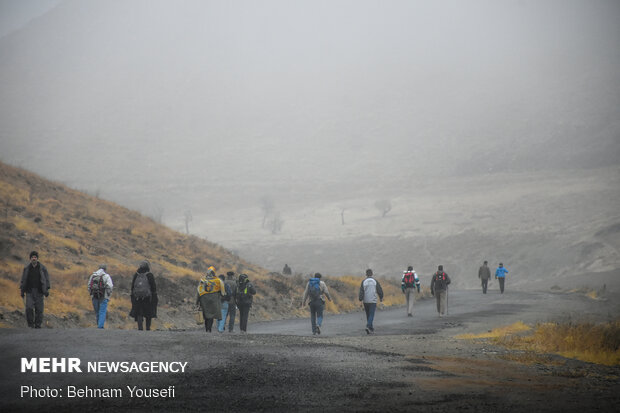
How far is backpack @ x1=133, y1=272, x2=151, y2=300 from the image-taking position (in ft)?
57.2

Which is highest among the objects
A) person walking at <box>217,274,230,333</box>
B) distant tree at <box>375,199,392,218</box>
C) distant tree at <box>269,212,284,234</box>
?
distant tree at <box>375,199,392,218</box>

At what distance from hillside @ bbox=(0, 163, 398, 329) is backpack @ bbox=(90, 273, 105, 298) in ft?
10.3

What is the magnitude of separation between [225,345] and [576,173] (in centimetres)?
11410

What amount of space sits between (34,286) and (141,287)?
7.93ft

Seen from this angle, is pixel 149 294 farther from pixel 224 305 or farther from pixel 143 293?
pixel 224 305

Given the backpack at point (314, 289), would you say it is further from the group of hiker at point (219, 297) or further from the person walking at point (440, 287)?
the person walking at point (440, 287)

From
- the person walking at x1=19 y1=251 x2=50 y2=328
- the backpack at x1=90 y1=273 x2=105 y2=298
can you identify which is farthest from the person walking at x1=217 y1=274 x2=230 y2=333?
the person walking at x1=19 y1=251 x2=50 y2=328

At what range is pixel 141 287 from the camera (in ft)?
57.2

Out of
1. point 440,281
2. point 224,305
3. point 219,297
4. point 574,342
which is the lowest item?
point 574,342

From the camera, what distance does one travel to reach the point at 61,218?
35281 mm

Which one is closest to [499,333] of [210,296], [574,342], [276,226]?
[574,342]

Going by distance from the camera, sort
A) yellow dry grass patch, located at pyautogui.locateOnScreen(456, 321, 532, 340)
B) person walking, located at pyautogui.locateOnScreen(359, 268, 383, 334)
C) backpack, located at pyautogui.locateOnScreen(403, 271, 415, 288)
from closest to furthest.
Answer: yellow dry grass patch, located at pyautogui.locateOnScreen(456, 321, 532, 340) < person walking, located at pyautogui.locateOnScreen(359, 268, 383, 334) < backpack, located at pyautogui.locateOnScreen(403, 271, 415, 288)

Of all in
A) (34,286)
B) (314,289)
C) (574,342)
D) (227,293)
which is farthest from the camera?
(314,289)

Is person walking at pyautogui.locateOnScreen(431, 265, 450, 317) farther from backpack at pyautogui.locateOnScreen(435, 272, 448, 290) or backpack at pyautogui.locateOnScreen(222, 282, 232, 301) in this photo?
backpack at pyautogui.locateOnScreen(222, 282, 232, 301)
